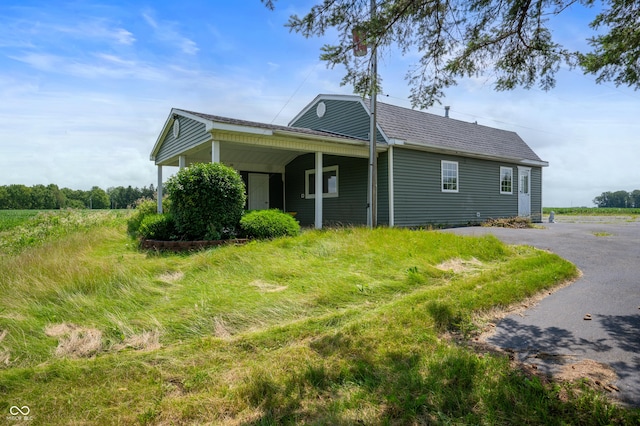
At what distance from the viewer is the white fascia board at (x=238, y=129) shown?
890 cm

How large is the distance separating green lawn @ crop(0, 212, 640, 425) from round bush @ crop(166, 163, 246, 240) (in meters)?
1.99

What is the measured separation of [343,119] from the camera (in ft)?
47.0

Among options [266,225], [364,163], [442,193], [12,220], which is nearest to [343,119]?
[364,163]

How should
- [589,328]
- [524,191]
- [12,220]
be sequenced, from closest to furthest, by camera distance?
[589,328] → [12,220] → [524,191]

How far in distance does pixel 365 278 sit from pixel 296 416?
121 inches

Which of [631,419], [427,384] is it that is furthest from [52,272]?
[631,419]

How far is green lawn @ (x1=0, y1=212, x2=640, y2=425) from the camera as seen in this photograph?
215 centimetres

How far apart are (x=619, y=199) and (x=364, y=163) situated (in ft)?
296

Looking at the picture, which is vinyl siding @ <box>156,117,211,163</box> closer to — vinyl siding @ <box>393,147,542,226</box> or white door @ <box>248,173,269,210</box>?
white door @ <box>248,173,269,210</box>

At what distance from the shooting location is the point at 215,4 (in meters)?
5.01

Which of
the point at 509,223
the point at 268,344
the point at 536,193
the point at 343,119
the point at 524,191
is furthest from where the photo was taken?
the point at 536,193

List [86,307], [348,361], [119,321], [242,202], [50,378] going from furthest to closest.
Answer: [242,202], [86,307], [119,321], [348,361], [50,378]

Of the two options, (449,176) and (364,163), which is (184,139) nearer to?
(364,163)

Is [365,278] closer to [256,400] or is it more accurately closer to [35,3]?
[256,400]
